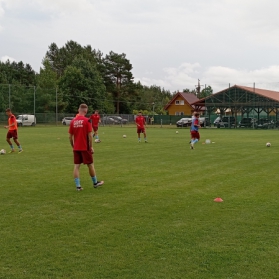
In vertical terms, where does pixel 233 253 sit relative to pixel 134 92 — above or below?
below

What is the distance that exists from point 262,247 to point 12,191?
5526 millimetres

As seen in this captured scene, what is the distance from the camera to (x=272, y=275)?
4.05m

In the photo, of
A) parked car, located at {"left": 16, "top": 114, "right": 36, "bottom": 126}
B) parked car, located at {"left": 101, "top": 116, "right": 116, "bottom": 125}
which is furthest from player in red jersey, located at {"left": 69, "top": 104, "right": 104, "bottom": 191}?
parked car, located at {"left": 101, "top": 116, "right": 116, "bottom": 125}

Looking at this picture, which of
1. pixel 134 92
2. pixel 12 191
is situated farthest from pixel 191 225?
pixel 134 92

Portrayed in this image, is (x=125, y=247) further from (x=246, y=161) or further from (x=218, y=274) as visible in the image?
(x=246, y=161)

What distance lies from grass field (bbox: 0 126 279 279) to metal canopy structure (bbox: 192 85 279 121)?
43.3 meters

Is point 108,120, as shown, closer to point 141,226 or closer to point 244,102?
point 244,102

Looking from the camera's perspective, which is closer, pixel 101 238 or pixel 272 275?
pixel 272 275

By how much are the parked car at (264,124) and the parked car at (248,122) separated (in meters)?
0.53

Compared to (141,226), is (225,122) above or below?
above

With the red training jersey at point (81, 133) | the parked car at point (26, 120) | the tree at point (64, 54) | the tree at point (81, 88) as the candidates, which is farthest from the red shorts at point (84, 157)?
the tree at point (64, 54)

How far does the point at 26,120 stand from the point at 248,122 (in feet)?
102

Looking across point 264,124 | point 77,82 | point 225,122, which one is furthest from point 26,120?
point 264,124

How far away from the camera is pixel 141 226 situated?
5.68 meters
